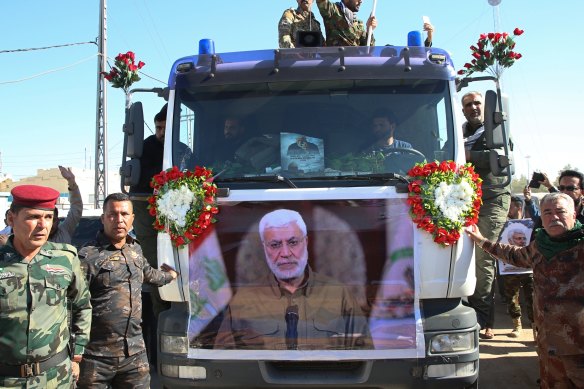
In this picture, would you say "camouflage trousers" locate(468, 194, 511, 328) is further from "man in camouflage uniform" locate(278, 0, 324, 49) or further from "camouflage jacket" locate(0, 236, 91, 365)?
"camouflage jacket" locate(0, 236, 91, 365)

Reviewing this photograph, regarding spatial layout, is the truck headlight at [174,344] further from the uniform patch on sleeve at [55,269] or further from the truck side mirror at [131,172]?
the truck side mirror at [131,172]

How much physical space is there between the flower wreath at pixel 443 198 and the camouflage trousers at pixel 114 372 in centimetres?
215

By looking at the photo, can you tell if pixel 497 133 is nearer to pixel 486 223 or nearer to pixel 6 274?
pixel 486 223

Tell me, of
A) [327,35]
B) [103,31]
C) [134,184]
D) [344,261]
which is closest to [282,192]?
[344,261]

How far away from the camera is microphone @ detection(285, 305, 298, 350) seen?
3.91m

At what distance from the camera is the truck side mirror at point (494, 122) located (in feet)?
14.3

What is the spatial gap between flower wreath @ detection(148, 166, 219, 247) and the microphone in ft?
2.70

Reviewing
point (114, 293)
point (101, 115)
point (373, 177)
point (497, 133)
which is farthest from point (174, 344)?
point (101, 115)

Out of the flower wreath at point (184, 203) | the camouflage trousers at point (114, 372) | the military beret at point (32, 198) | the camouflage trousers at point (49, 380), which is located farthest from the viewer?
the flower wreath at point (184, 203)

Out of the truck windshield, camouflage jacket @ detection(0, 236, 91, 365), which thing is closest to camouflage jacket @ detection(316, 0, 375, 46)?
the truck windshield

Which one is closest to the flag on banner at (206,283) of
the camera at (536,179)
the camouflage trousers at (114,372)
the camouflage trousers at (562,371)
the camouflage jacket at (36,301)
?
the camouflage trousers at (114,372)

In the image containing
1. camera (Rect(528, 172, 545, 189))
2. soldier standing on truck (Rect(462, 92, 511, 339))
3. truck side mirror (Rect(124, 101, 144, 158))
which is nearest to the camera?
truck side mirror (Rect(124, 101, 144, 158))

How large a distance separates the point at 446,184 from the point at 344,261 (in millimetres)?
879

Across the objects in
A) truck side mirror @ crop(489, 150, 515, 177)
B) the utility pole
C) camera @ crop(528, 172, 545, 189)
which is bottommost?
truck side mirror @ crop(489, 150, 515, 177)
